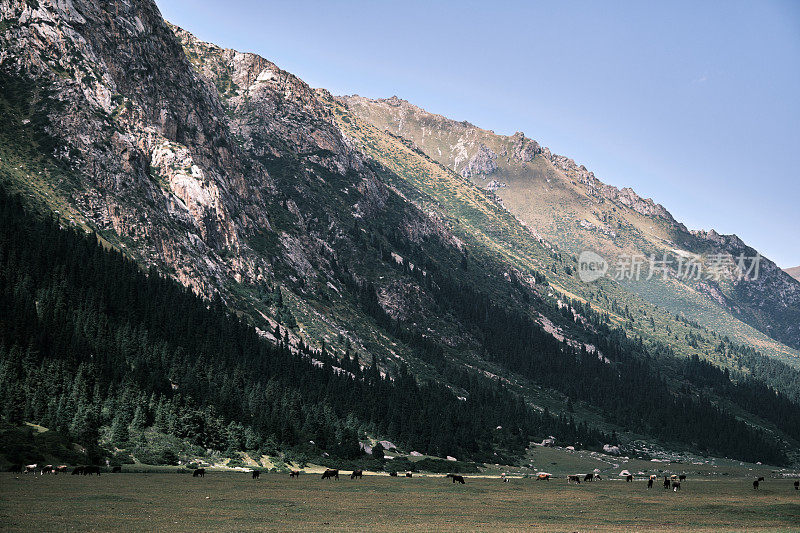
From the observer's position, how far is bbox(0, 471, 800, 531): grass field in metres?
41.8

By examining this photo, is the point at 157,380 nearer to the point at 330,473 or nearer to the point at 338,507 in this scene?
the point at 330,473

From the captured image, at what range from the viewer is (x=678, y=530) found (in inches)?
1667

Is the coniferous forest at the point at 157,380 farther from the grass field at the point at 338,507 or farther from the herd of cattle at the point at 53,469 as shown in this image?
the grass field at the point at 338,507

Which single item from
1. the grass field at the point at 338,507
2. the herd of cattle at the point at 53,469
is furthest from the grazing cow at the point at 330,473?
the herd of cattle at the point at 53,469

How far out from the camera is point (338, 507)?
2126 inches

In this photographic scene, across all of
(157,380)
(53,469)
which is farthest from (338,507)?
(157,380)

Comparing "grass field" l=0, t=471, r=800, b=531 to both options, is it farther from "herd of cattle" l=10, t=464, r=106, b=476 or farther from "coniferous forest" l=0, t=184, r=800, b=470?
"coniferous forest" l=0, t=184, r=800, b=470

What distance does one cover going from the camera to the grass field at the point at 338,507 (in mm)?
41812

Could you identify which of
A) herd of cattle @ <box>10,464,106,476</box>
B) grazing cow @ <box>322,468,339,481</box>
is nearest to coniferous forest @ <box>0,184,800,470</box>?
herd of cattle @ <box>10,464,106,476</box>

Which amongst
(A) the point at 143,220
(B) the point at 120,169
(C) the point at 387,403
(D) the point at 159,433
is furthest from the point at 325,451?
(B) the point at 120,169

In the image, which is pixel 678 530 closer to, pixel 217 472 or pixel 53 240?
pixel 217 472

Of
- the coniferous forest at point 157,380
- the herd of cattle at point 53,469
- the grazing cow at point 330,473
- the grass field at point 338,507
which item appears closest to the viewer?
the grass field at point 338,507

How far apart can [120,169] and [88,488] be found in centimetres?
16432

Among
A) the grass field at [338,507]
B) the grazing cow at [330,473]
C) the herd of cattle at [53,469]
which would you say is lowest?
the herd of cattle at [53,469]
